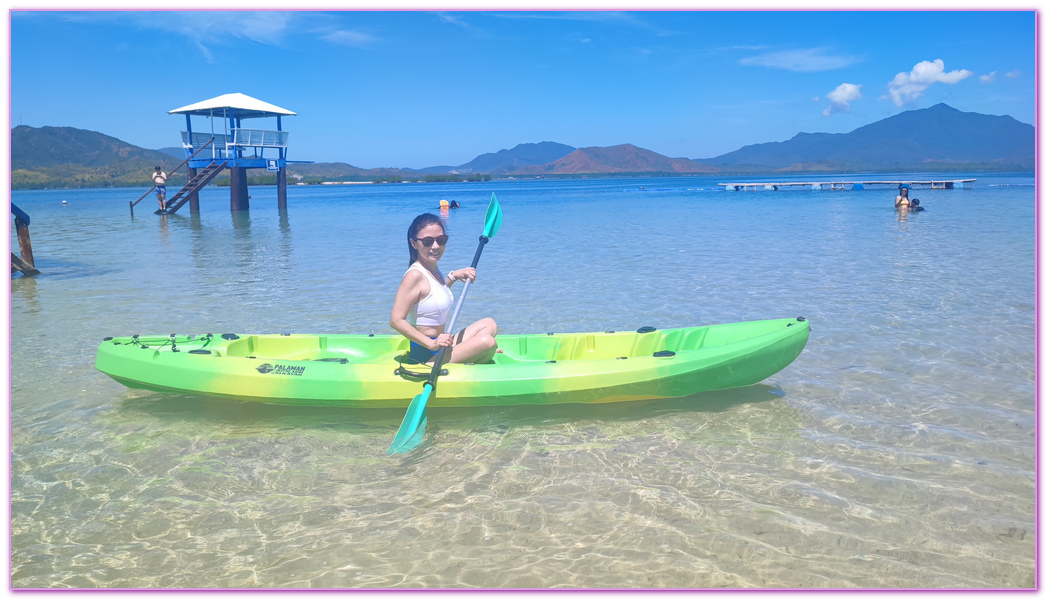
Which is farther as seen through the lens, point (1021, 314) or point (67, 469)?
point (1021, 314)

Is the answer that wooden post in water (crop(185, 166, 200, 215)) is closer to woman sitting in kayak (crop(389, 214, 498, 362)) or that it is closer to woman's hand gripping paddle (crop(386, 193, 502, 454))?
woman sitting in kayak (crop(389, 214, 498, 362))

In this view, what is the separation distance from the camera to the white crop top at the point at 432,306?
16.0 feet

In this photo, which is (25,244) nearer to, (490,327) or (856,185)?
(490,327)

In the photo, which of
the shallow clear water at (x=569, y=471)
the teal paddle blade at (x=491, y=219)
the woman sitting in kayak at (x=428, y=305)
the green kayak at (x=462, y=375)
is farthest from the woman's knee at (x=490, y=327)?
the teal paddle blade at (x=491, y=219)

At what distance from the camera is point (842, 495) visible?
372 cm

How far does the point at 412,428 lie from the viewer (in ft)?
14.7

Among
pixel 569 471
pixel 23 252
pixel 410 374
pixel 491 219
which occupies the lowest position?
pixel 569 471

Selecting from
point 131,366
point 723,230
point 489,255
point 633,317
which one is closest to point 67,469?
point 131,366

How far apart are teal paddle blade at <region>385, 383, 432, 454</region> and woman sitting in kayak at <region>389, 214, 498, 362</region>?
390 millimetres

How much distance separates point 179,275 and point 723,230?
42.8 ft

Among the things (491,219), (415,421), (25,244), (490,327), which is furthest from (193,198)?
(415,421)

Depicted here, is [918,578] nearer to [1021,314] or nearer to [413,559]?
[413,559]

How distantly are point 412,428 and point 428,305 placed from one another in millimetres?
847

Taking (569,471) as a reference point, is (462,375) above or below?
above
